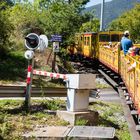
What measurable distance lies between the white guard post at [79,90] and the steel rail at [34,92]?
1.09 m

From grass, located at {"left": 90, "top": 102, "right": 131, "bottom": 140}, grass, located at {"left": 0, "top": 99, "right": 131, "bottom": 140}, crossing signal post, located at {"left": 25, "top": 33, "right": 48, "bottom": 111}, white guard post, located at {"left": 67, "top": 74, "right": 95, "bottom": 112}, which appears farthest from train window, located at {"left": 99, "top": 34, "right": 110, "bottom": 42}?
white guard post, located at {"left": 67, "top": 74, "right": 95, "bottom": 112}

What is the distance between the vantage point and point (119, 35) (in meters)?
33.8

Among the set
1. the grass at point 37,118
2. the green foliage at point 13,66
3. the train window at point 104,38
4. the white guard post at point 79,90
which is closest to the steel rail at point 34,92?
the grass at point 37,118

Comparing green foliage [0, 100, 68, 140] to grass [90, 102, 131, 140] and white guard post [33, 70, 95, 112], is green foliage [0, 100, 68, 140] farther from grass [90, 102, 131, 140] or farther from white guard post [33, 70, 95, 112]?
grass [90, 102, 131, 140]

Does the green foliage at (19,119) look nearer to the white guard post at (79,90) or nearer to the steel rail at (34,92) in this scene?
the steel rail at (34,92)

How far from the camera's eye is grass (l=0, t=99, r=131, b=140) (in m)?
9.21

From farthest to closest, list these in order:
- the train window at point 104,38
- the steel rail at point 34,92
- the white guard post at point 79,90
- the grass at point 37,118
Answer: the train window at point 104,38 → the steel rail at point 34,92 → the white guard post at point 79,90 → the grass at point 37,118

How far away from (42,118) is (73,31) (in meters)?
19.5

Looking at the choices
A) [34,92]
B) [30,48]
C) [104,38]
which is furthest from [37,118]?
[104,38]

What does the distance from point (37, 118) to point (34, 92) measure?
56.2 inches

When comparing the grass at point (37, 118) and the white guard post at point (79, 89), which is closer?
the grass at point (37, 118)

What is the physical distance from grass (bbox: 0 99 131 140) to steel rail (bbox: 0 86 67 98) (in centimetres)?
24

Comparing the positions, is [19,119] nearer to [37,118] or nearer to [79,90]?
[37,118]

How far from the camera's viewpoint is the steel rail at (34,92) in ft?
36.6
